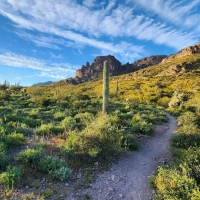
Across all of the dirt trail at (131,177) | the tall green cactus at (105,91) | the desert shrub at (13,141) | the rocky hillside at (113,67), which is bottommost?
the dirt trail at (131,177)

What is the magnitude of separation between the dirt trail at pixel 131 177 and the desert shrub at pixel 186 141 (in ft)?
2.41

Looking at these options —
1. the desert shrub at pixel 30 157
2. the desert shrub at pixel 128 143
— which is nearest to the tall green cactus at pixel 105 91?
the desert shrub at pixel 128 143

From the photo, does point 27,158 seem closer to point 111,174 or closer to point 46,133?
point 111,174

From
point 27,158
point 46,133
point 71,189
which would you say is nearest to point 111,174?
point 71,189

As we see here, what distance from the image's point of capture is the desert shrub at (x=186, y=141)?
8.75 metres

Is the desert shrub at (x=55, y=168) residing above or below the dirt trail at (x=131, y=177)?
above

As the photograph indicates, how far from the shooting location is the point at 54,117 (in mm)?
13070

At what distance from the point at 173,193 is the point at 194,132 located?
6.12 meters

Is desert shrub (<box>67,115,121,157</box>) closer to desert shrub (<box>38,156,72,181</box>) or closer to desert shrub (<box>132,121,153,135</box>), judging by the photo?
desert shrub (<box>38,156,72,181</box>)

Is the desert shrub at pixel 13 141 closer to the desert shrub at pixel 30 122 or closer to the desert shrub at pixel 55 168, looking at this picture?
the desert shrub at pixel 55 168

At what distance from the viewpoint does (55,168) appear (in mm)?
5375

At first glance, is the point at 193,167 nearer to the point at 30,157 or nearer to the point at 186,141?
the point at 186,141

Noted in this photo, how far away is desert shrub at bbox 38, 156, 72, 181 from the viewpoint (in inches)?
204

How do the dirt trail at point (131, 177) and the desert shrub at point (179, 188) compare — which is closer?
the desert shrub at point (179, 188)
